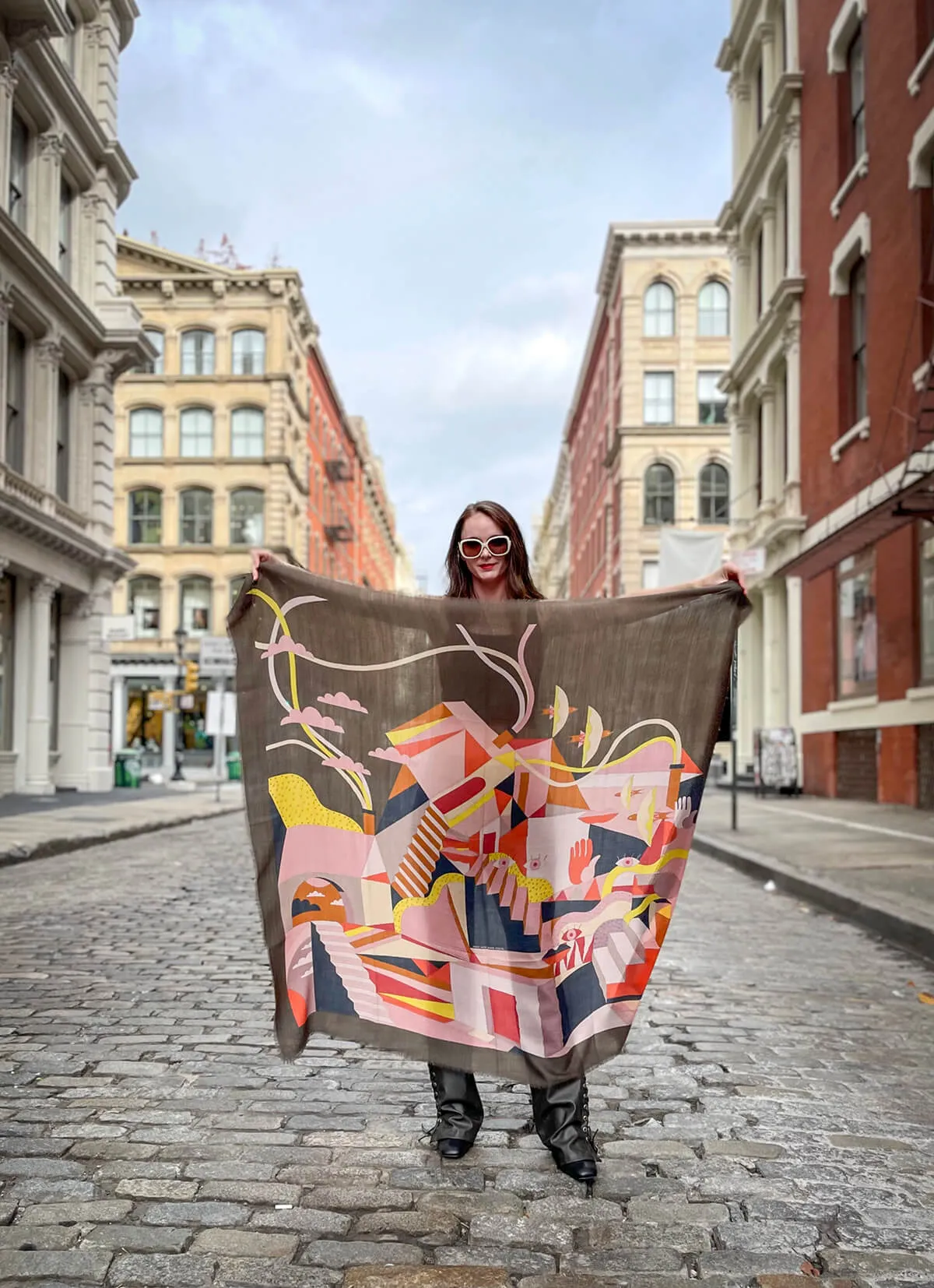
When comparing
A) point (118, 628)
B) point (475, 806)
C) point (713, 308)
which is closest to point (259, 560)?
point (475, 806)

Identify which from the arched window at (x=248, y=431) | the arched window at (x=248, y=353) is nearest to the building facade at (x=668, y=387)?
the arched window at (x=248, y=431)

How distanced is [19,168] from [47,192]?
74 cm

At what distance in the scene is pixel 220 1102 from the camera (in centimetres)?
390

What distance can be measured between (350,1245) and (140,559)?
4425 cm

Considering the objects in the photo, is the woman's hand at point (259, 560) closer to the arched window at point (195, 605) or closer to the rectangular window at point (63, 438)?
the rectangular window at point (63, 438)

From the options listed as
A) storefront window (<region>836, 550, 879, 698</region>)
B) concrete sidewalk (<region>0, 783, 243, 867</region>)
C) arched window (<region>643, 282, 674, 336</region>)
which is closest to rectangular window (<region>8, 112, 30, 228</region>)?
concrete sidewalk (<region>0, 783, 243, 867</region>)

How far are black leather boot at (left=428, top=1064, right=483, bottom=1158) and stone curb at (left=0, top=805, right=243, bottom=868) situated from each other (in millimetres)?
8891

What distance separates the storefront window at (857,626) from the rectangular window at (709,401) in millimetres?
27768

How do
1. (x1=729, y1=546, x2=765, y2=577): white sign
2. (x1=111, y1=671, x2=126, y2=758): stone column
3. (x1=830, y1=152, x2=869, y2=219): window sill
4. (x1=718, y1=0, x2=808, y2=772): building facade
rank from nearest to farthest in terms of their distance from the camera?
(x1=729, y1=546, x2=765, y2=577): white sign → (x1=830, y1=152, x2=869, y2=219): window sill → (x1=718, y1=0, x2=808, y2=772): building facade → (x1=111, y1=671, x2=126, y2=758): stone column

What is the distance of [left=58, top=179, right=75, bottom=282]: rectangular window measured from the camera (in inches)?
947

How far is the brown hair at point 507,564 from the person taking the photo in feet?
12.1

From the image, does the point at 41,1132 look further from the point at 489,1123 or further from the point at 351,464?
the point at 351,464

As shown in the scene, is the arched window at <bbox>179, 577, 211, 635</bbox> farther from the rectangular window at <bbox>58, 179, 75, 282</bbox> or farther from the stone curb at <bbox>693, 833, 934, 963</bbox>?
the stone curb at <bbox>693, 833, 934, 963</bbox>

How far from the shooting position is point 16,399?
22.0 metres
